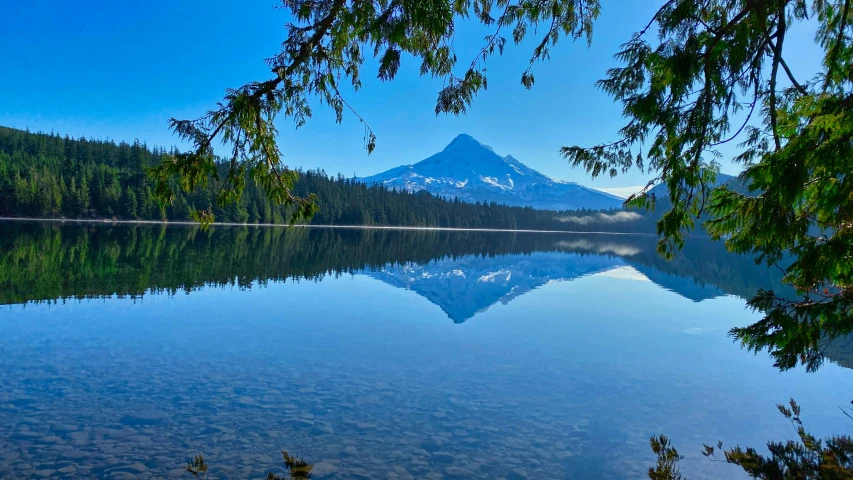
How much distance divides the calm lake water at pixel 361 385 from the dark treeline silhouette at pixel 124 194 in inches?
1400

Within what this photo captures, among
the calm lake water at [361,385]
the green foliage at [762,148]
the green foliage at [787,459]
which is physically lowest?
the calm lake water at [361,385]

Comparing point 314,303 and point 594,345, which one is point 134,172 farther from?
point 594,345

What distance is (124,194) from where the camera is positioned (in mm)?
103625

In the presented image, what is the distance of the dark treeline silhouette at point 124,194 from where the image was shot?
92.8m

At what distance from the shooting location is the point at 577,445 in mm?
8641

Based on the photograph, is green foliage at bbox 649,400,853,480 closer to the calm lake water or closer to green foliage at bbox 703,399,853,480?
green foliage at bbox 703,399,853,480

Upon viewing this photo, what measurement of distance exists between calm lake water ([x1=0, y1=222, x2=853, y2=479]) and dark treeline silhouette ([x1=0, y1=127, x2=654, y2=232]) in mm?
35571

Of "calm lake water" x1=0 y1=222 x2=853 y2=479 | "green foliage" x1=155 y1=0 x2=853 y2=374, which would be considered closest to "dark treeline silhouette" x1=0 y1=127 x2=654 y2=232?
"calm lake water" x1=0 y1=222 x2=853 y2=479

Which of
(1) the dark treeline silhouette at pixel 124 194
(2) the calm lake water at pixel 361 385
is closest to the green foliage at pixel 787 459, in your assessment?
(2) the calm lake water at pixel 361 385

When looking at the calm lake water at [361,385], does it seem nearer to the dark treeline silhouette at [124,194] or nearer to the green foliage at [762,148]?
the green foliage at [762,148]

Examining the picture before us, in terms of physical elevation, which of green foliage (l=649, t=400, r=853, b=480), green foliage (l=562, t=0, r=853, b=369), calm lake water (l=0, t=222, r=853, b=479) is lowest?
calm lake water (l=0, t=222, r=853, b=479)

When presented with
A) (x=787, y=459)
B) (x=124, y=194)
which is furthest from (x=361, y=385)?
(x=124, y=194)

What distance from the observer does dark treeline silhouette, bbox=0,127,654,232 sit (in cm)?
9279

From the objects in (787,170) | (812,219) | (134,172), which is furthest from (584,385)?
(134,172)
